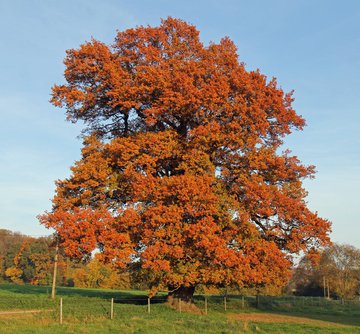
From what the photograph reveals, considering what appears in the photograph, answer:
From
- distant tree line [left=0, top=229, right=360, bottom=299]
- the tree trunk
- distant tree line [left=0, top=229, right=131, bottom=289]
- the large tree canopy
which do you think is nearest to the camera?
the large tree canopy

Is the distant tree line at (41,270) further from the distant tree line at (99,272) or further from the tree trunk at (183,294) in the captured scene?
the tree trunk at (183,294)

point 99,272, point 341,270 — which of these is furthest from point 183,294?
point 99,272

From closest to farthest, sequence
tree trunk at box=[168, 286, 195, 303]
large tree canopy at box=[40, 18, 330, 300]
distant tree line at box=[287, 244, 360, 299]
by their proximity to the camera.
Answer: large tree canopy at box=[40, 18, 330, 300], tree trunk at box=[168, 286, 195, 303], distant tree line at box=[287, 244, 360, 299]

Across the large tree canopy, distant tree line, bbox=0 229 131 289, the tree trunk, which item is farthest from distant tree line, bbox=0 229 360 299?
the large tree canopy

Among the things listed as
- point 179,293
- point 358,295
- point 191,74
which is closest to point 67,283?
point 358,295

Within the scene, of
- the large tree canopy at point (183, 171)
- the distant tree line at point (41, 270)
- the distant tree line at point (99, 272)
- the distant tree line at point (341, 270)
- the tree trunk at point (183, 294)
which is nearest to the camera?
the large tree canopy at point (183, 171)

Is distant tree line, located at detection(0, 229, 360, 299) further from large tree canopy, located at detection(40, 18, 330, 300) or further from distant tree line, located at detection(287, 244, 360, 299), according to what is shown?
large tree canopy, located at detection(40, 18, 330, 300)

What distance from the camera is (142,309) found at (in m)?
22.8

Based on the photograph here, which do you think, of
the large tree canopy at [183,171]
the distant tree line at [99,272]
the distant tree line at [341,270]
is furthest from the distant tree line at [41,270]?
the large tree canopy at [183,171]

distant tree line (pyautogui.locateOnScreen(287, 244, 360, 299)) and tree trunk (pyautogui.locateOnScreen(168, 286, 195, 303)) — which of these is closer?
tree trunk (pyautogui.locateOnScreen(168, 286, 195, 303))

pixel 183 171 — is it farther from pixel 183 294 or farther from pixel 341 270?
pixel 341 270

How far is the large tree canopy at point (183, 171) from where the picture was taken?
837 inches

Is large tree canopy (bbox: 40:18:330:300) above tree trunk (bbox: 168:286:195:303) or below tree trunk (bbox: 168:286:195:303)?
above

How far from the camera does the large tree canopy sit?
69.8 ft
